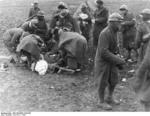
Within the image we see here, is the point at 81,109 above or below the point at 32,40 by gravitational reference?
below

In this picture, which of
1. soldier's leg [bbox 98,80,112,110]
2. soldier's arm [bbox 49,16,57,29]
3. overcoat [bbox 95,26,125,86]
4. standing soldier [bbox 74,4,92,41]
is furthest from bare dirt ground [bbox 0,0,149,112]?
standing soldier [bbox 74,4,92,41]

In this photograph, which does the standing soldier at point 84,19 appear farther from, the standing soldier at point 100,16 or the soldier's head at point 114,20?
the soldier's head at point 114,20

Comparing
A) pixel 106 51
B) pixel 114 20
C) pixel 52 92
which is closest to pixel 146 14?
pixel 114 20

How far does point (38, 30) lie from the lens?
1127 centimetres

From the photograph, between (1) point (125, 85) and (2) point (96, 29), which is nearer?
(1) point (125, 85)

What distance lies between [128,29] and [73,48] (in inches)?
84.1

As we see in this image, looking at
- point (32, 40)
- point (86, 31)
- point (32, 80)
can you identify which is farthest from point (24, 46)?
point (86, 31)

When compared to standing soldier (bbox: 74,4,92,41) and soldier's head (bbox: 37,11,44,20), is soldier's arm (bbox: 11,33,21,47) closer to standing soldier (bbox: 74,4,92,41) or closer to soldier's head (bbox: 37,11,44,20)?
soldier's head (bbox: 37,11,44,20)

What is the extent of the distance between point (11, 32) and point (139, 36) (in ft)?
17.3

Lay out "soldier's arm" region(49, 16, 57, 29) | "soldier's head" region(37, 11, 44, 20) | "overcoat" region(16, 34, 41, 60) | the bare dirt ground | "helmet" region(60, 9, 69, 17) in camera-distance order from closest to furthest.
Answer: the bare dirt ground < "overcoat" region(16, 34, 41, 60) < "helmet" region(60, 9, 69, 17) < "soldier's arm" region(49, 16, 57, 29) < "soldier's head" region(37, 11, 44, 20)

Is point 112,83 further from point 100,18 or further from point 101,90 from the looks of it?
point 100,18

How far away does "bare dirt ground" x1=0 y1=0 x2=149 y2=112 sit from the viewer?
7.50 meters

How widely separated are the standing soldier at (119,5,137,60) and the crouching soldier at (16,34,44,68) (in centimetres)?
266

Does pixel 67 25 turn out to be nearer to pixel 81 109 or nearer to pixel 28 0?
pixel 81 109
